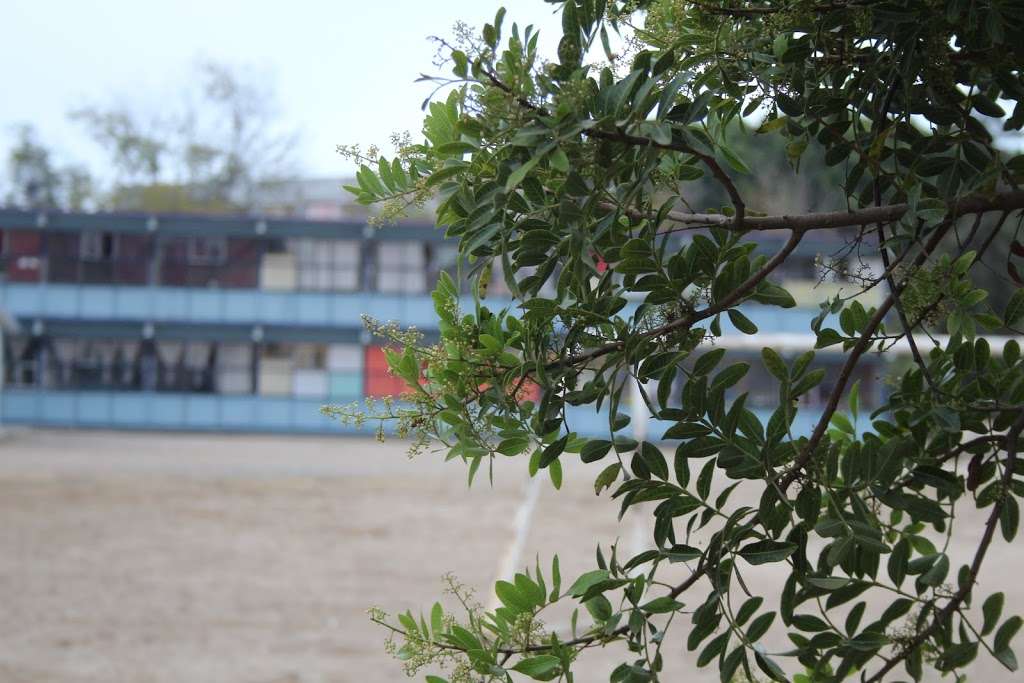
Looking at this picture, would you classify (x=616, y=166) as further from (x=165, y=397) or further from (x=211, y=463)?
(x=165, y=397)

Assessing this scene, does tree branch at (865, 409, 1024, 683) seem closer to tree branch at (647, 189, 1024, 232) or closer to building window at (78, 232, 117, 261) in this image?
tree branch at (647, 189, 1024, 232)

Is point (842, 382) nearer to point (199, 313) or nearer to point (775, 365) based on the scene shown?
point (775, 365)

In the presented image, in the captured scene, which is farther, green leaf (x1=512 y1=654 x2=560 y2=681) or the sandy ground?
the sandy ground

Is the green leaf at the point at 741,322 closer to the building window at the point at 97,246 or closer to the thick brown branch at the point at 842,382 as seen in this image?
the thick brown branch at the point at 842,382

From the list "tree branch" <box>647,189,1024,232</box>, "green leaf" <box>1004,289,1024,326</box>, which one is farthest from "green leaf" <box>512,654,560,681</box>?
"green leaf" <box>1004,289,1024,326</box>

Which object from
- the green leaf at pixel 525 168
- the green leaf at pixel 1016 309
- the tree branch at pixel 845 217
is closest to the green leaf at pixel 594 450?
the tree branch at pixel 845 217

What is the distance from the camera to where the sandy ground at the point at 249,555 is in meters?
8.98

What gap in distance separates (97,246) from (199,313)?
9.01 ft

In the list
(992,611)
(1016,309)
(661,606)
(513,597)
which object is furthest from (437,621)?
(1016,309)

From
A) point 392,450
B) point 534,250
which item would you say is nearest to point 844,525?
point 534,250

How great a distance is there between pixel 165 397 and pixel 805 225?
27.4 meters

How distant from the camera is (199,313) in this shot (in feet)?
91.7

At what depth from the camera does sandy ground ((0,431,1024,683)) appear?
898 centimetres

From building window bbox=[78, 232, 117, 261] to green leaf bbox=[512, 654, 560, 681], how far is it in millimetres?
27696
